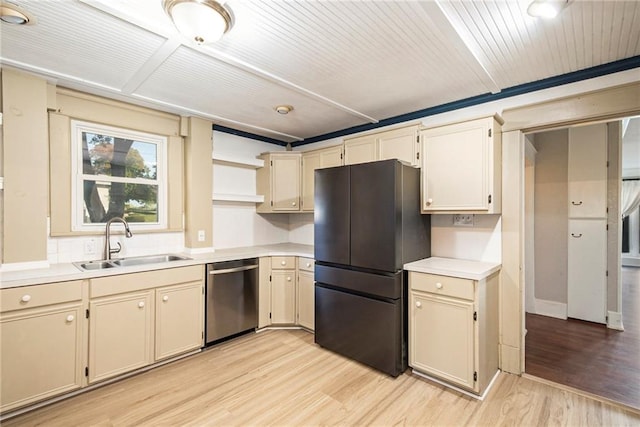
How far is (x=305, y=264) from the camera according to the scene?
334 cm

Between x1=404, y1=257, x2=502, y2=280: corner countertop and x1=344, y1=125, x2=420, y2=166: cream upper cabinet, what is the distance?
0.93m

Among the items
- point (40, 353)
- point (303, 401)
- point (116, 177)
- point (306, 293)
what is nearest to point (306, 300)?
point (306, 293)

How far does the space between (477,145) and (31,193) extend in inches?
141

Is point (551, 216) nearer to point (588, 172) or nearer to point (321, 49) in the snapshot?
point (588, 172)

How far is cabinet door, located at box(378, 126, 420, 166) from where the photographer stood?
2736mm

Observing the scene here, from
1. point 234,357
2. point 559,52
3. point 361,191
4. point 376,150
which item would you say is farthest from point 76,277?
point 559,52

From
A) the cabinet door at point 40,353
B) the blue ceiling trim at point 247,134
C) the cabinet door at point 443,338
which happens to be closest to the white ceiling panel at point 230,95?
the blue ceiling trim at point 247,134

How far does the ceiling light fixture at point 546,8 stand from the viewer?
148cm

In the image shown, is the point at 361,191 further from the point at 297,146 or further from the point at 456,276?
the point at 297,146

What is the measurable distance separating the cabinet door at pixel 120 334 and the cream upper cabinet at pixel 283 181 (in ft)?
6.04

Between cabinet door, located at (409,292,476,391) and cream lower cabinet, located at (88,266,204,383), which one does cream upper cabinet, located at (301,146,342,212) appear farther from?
cabinet door, located at (409,292,476,391)

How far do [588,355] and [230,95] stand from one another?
4.21 metres

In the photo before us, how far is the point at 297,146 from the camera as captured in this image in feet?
14.6

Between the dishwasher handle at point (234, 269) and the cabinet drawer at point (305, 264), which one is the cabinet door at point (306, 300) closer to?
the cabinet drawer at point (305, 264)
